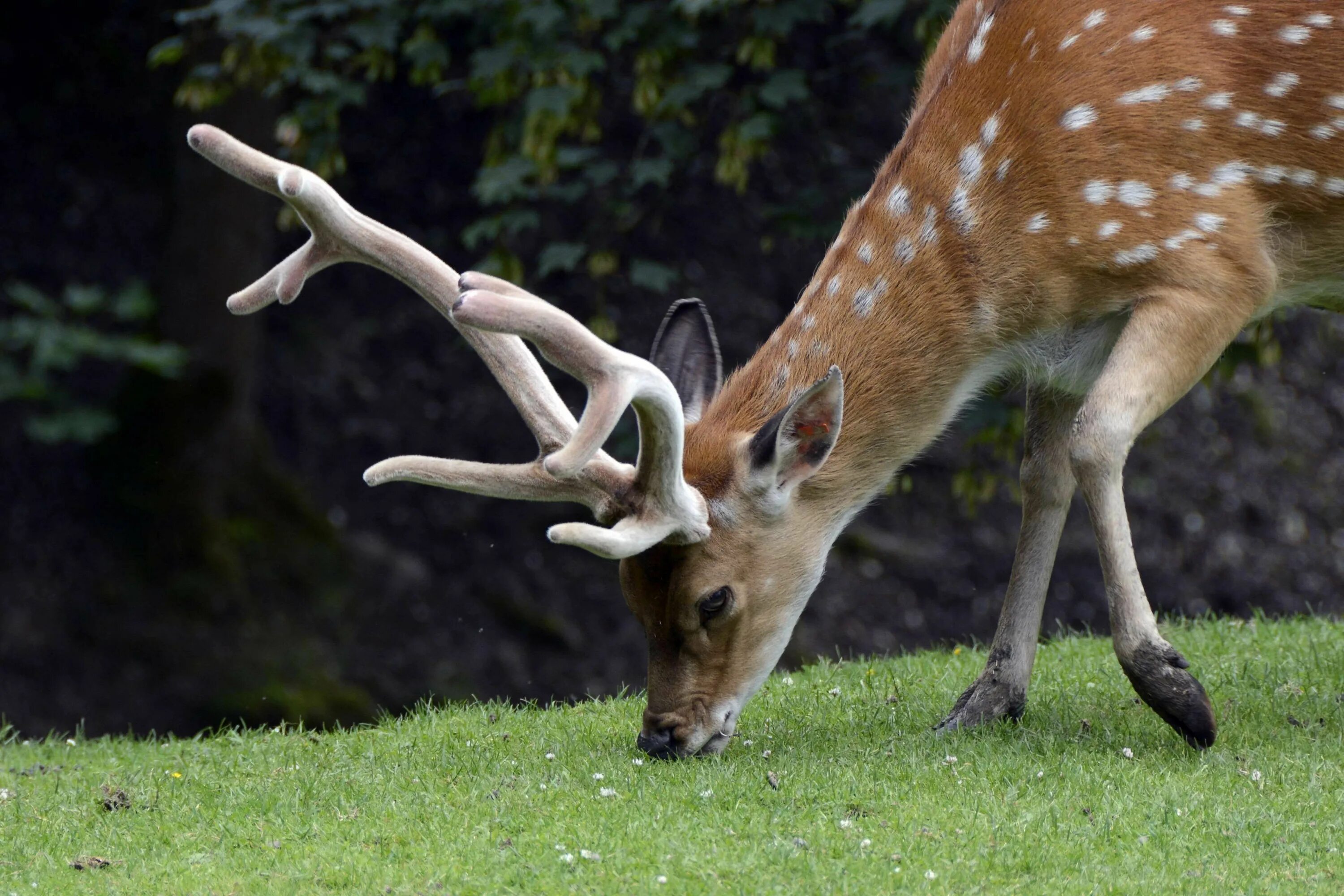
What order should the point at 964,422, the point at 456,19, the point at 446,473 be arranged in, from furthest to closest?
the point at 456,19 → the point at 964,422 → the point at 446,473

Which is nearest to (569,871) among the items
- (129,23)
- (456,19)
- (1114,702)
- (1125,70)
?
(1114,702)

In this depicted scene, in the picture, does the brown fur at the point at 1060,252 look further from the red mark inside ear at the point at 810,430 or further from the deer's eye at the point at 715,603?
the red mark inside ear at the point at 810,430

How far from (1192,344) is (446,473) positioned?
2.14m

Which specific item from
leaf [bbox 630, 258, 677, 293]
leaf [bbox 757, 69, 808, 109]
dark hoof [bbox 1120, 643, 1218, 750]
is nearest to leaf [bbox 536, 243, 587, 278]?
leaf [bbox 630, 258, 677, 293]

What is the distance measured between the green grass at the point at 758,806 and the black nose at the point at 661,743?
4.1 inches

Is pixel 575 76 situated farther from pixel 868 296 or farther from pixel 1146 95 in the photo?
pixel 1146 95

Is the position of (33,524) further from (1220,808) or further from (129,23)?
(1220,808)

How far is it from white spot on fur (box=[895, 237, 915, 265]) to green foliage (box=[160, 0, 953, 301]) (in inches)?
92.2

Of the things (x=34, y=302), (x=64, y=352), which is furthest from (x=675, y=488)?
(x=34, y=302)

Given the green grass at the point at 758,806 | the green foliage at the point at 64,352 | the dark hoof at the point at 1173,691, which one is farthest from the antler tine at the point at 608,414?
the green foliage at the point at 64,352

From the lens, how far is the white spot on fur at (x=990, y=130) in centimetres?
501

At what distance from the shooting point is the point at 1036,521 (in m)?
5.52

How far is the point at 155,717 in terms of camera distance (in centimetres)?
1052

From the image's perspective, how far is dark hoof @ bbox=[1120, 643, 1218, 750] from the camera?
15.1 ft
